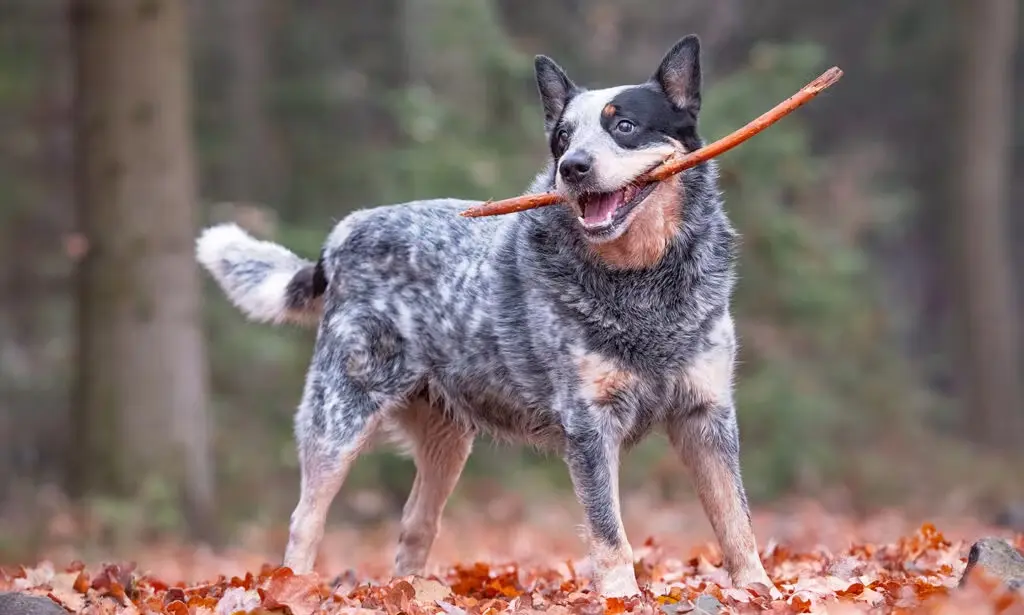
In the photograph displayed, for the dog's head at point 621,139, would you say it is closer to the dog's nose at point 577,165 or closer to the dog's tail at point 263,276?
the dog's nose at point 577,165

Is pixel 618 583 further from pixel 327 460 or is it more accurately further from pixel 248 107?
pixel 248 107

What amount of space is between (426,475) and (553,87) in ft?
6.89

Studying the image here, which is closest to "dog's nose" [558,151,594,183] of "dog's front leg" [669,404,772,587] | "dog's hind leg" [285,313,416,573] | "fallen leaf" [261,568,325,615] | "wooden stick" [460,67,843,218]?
"wooden stick" [460,67,843,218]

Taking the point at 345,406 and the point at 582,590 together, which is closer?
the point at 582,590

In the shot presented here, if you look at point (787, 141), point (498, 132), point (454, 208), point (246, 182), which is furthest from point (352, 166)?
point (454, 208)

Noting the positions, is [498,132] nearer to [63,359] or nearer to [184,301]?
[184,301]

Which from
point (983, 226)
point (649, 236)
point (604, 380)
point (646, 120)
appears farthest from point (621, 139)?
point (983, 226)

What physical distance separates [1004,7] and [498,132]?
921cm

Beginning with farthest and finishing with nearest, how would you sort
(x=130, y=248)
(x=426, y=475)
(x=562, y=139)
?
(x=130, y=248), (x=426, y=475), (x=562, y=139)

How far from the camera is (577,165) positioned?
15.9 ft

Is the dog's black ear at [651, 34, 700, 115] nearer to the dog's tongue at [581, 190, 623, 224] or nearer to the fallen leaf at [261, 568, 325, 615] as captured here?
the dog's tongue at [581, 190, 623, 224]

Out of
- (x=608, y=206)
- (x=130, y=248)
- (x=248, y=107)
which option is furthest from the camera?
(x=248, y=107)

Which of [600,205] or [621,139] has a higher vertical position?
[621,139]

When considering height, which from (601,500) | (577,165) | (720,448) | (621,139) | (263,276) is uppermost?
(621,139)
